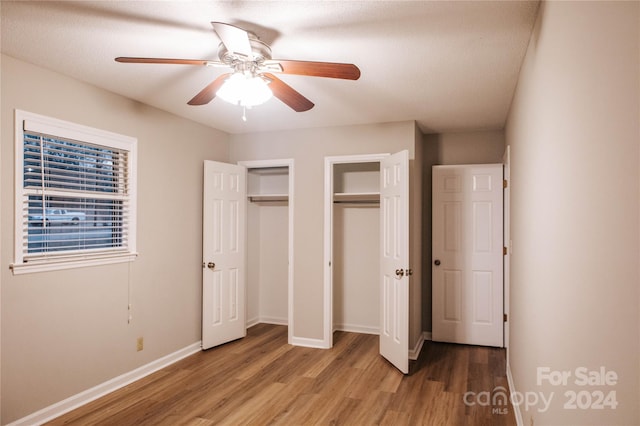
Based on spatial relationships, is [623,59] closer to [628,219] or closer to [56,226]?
[628,219]

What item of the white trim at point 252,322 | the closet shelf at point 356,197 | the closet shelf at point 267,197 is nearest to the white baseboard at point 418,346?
the closet shelf at point 356,197

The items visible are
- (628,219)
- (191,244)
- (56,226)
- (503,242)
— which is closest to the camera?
(628,219)

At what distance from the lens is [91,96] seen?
331cm

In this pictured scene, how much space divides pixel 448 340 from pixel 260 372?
2.30m

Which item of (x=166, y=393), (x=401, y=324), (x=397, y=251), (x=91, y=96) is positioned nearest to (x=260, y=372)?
(x=166, y=393)

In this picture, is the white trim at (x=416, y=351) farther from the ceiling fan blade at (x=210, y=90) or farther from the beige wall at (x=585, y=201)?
the ceiling fan blade at (x=210, y=90)

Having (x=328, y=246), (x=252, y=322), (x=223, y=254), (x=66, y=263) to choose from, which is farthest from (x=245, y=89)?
(x=252, y=322)

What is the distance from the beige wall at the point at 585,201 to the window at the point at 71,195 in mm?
3147

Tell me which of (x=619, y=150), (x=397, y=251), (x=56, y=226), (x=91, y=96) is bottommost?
(x=397, y=251)

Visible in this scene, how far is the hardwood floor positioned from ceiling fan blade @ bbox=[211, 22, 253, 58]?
2440mm

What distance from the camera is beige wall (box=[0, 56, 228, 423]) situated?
9.03 feet

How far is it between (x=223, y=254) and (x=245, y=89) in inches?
106

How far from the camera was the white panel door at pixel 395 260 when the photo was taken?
3889mm

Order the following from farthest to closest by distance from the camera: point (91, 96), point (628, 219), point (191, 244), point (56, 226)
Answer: point (191, 244) < point (91, 96) < point (56, 226) < point (628, 219)
